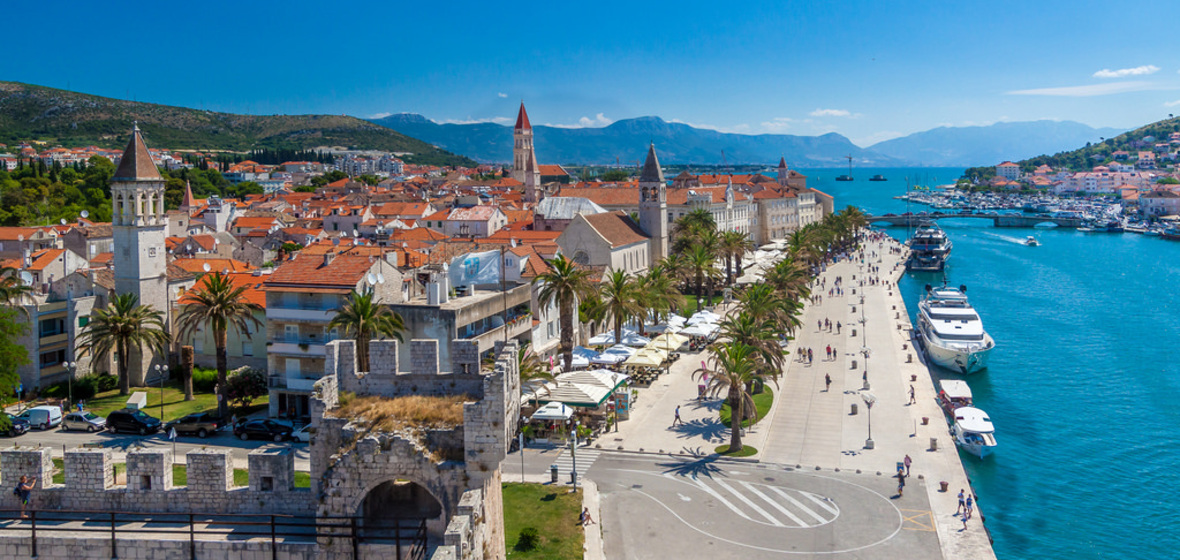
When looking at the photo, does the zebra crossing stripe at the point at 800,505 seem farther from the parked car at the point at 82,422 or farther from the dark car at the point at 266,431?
the parked car at the point at 82,422

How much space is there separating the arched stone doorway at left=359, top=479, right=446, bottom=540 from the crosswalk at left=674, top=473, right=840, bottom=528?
51.0 feet

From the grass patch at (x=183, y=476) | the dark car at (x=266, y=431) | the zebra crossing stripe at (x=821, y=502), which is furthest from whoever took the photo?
the dark car at (x=266, y=431)

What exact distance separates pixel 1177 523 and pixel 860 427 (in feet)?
43.2

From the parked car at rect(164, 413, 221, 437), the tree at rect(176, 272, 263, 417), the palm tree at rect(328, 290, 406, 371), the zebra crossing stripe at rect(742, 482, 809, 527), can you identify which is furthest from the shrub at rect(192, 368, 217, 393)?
the zebra crossing stripe at rect(742, 482, 809, 527)

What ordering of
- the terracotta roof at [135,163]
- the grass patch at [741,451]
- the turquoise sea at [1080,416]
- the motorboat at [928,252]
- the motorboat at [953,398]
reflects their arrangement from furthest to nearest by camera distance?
the motorboat at [928,252]
the terracotta roof at [135,163]
the motorboat at [953,398]
the grass patch at [741,451]
the turquoise sea at [1080,416]

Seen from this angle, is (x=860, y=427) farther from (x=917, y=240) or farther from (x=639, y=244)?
(x=917, y=240)

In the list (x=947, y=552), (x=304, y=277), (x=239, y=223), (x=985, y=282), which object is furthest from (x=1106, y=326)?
(x=239, y=223)

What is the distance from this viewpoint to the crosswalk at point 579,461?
35.1 m

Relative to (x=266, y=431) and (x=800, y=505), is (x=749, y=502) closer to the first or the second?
(x=800, y=505)

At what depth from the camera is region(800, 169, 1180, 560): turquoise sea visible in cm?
3412

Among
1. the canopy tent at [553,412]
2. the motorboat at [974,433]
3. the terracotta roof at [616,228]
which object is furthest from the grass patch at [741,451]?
the terracotta roof at [616,228]

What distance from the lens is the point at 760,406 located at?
46.3m

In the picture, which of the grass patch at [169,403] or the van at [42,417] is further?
the grass patch at [169,403]

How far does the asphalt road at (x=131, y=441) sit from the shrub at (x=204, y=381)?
328 inches
